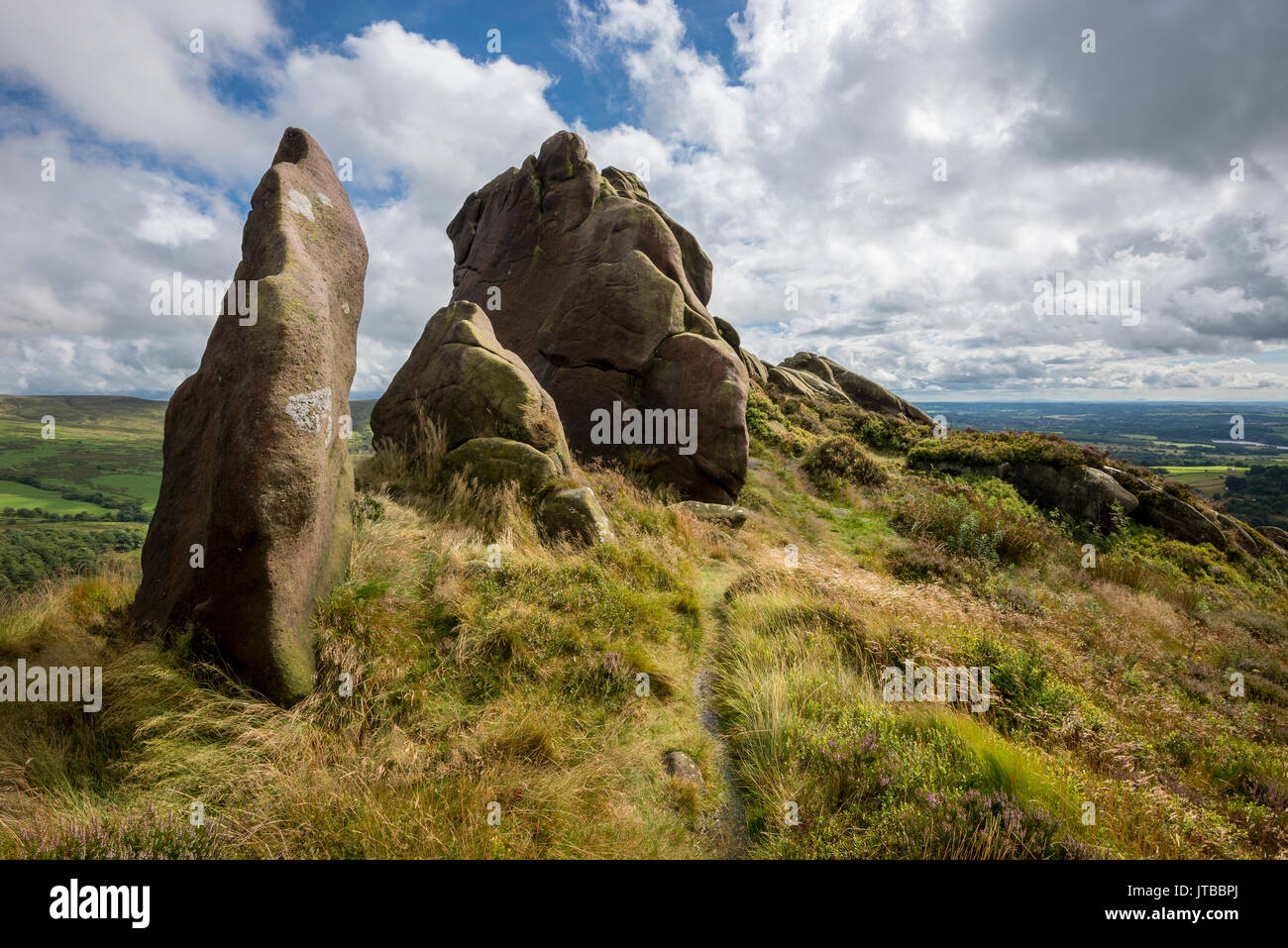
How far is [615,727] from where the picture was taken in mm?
4652

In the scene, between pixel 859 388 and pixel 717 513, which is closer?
pixel 717 513

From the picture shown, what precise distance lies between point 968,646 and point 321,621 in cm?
702

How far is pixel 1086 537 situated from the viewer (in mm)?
17406

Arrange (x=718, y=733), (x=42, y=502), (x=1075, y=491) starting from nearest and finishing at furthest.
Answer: (x=718, y=733) < (x=1075, y=491) < (x=42, y=502)

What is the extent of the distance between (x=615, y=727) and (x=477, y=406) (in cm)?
654

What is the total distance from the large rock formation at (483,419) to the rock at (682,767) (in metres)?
3.73

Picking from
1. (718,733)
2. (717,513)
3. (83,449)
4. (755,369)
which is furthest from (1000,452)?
(83,449)

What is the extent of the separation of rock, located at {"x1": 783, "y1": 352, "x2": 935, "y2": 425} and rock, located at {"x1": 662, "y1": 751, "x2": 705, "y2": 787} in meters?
39.0

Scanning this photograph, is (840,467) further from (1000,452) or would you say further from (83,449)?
(83,449)

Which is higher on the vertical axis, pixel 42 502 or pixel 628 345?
pixel 628 345

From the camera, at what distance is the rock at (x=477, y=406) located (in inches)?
353

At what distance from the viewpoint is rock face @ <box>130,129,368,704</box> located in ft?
13.7

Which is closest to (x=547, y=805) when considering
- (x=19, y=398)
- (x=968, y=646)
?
(x=968, y=646)
